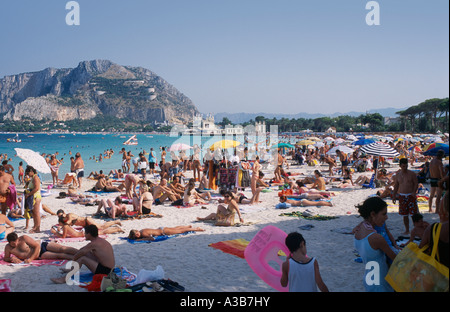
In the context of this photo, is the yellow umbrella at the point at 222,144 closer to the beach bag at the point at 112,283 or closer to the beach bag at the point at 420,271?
the beach bag at the point at 112,283

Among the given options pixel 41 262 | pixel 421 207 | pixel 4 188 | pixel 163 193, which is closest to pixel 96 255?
pixel 41 262

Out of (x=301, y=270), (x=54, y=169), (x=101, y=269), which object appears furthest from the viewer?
(x=54, y=169)

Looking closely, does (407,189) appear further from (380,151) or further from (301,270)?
(380,151)

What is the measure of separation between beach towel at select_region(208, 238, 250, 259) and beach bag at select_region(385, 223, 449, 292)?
11.4ft

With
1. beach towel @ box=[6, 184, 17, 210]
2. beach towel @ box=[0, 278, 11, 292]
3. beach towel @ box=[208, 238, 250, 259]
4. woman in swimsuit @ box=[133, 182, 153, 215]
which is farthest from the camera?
woman in swimsuit @ box=[133, 182, 153, 215]

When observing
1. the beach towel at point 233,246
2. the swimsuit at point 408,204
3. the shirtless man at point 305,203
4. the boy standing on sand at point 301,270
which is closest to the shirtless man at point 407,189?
the swimsuit at point 408,204

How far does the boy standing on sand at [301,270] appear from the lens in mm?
2977

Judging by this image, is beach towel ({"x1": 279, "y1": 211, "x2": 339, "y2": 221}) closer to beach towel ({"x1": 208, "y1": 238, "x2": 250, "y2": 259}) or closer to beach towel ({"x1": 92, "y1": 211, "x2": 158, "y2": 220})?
beach towel ({"x1": 208, "y1": 238, "x2": 250, "y2": 259})

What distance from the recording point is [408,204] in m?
6.33

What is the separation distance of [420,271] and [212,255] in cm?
395

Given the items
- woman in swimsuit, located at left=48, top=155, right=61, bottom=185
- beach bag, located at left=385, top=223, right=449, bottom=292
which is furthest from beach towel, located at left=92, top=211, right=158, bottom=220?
woman in swimsuit, located at left=48, top=155, right=61, bottom=185

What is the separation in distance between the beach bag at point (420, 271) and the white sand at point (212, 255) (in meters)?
2.09

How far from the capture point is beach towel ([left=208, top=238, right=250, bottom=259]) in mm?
5952
